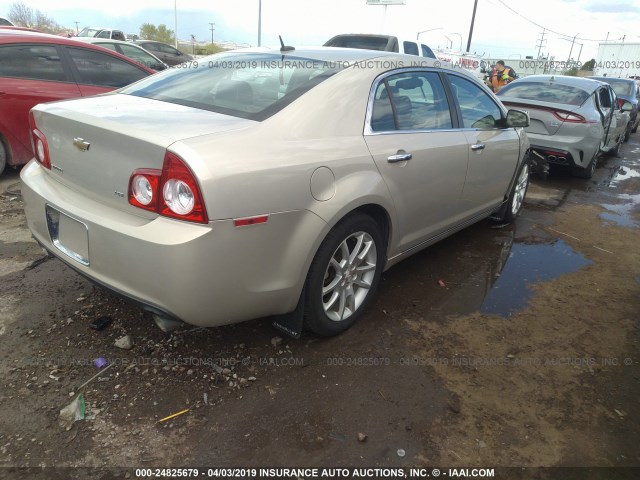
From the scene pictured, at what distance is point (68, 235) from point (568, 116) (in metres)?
6.86

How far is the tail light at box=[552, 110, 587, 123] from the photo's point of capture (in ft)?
22.6

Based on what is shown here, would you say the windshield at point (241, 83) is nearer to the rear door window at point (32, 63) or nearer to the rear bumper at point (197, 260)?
the rear bumper at point (197, 260)

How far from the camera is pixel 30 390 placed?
7.72ft

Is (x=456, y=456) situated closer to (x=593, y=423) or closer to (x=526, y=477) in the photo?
(x=526, y=477)

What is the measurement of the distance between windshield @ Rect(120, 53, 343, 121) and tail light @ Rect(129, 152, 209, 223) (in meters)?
0.56

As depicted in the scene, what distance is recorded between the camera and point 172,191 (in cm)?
205

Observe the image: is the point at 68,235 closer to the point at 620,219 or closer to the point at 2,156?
the point at 2,156

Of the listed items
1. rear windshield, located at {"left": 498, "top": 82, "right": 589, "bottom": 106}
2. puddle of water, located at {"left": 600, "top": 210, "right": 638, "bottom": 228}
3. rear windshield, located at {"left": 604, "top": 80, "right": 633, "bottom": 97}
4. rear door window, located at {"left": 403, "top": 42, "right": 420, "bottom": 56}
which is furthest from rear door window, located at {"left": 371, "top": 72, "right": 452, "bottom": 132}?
rear windshield, located at {"left": 604, "top": 80, "right": 633, "bottom": 97}

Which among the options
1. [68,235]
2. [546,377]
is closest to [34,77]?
[68,235]

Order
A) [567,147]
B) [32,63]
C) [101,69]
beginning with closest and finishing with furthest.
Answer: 1. [32,63]
2. [101,69]
3. [567,147]

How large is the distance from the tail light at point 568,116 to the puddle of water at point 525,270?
2902 mm

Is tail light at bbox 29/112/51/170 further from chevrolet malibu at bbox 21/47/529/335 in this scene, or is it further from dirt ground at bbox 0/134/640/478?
dirt ground at bbox 0/134/640/478

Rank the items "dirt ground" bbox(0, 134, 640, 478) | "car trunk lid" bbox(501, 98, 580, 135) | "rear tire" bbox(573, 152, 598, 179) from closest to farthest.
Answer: "dirt ground" bbox(0, 134, 640, 478) < "car trunk lid" bbox(501, 98, 580, 135) < "rear tire" bbox(573, 152, 598, 179)

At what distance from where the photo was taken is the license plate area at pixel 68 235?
234 centimetres
